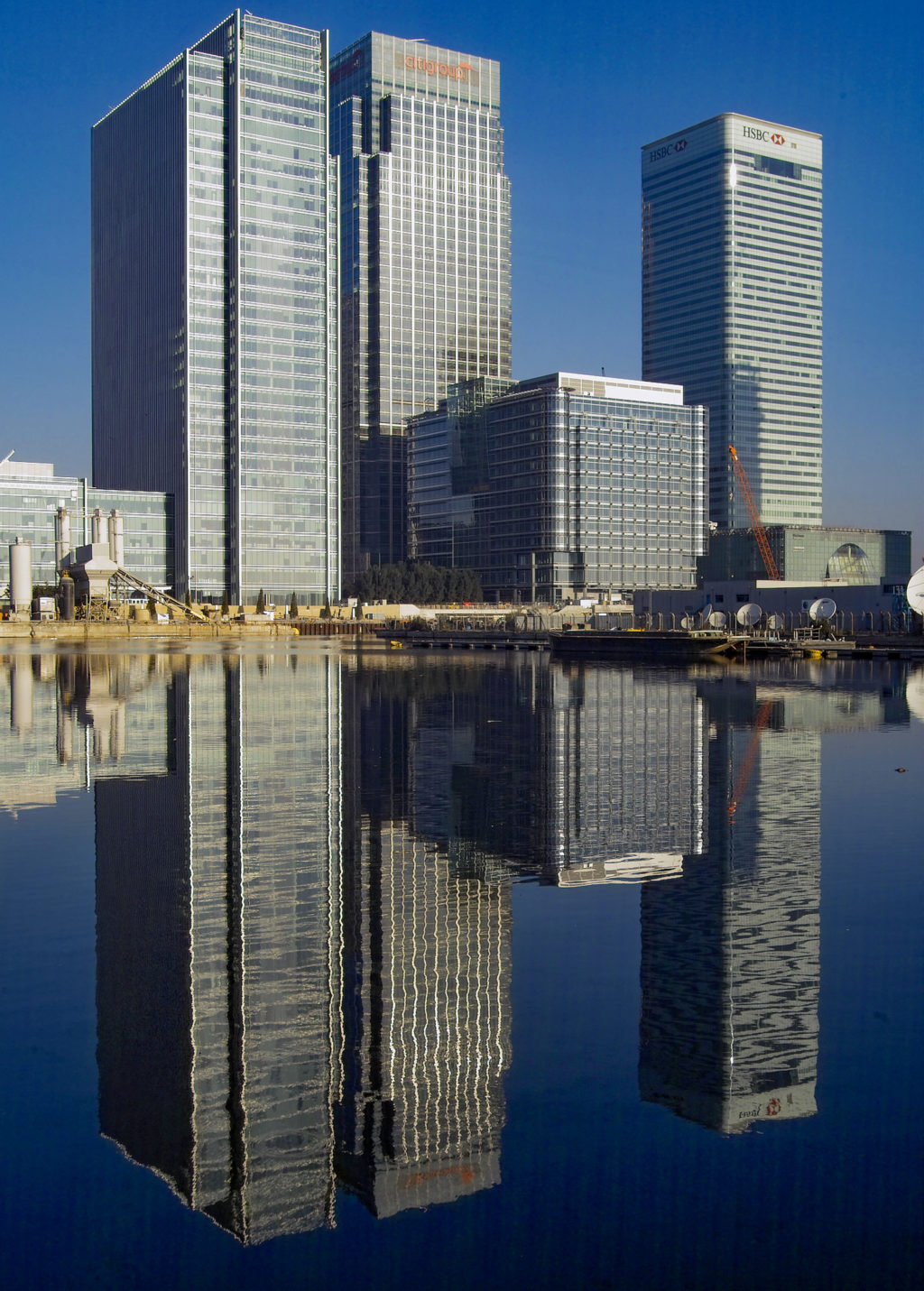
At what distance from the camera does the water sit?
411 inches

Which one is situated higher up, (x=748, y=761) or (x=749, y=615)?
(x=749, y=615)

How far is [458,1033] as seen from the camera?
14.7 meters

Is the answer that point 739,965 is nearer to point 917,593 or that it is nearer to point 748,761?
point 748,761

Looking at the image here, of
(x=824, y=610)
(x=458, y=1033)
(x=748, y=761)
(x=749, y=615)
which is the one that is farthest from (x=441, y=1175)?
(x=824, y=610)

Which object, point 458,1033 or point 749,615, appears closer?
point 458,1033

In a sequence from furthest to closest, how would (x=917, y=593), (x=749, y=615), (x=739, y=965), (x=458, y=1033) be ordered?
1. (x=749, y=615)
2. (x=917, y=593)
3. (x=739, y=965)
4. (x=458, y=1033)

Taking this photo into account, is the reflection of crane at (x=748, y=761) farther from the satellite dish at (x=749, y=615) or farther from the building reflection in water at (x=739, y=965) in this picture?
the satellite dish at (x=749, y=615)

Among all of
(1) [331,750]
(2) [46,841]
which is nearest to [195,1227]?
(2) [46,841]

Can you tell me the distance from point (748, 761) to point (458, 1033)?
2669 cm

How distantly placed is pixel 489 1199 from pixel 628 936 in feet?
27.0

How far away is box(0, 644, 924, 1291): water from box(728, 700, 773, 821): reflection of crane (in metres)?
0.58

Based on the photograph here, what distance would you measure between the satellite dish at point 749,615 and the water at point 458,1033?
145 m

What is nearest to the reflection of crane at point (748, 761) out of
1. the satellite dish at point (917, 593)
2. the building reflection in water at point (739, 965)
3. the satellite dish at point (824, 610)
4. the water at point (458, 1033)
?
the building reflection in water at point (739, 965)

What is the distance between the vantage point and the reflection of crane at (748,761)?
103 feet
